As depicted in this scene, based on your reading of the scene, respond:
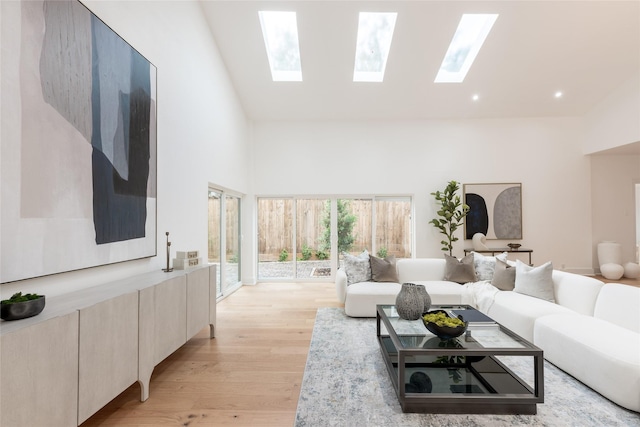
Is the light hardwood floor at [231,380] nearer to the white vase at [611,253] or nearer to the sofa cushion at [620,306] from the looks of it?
the sofa cushion at [620,306]

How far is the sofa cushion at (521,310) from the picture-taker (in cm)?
284

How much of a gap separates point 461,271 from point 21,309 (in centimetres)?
445

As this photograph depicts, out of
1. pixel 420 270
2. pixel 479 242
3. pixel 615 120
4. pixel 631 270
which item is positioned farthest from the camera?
pixel 479 242

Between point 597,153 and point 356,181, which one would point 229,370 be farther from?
point 597,153

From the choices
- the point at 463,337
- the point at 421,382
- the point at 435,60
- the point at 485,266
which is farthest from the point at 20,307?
the point at 435,60

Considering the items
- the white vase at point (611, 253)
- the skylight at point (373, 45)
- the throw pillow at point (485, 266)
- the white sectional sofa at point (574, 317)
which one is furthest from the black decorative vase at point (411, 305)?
the white vase at point (611, 253)

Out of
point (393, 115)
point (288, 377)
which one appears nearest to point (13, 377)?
point (288, 377)

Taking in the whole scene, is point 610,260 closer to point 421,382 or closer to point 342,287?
point 342,287

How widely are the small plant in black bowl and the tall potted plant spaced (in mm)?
5702

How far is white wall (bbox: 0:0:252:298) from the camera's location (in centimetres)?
240

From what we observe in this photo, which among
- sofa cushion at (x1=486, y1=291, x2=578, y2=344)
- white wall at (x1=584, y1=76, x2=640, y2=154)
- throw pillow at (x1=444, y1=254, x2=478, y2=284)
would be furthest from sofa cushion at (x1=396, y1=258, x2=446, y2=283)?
white wall at (x1=584, y1=76, x2=640, y2=154)

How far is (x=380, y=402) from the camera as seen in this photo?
2086mm

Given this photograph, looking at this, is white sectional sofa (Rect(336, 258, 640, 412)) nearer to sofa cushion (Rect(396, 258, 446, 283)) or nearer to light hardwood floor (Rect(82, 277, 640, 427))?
sofa cushion (Rect(396, 258, 446, 283))

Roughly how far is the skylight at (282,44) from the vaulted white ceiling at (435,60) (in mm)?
166
